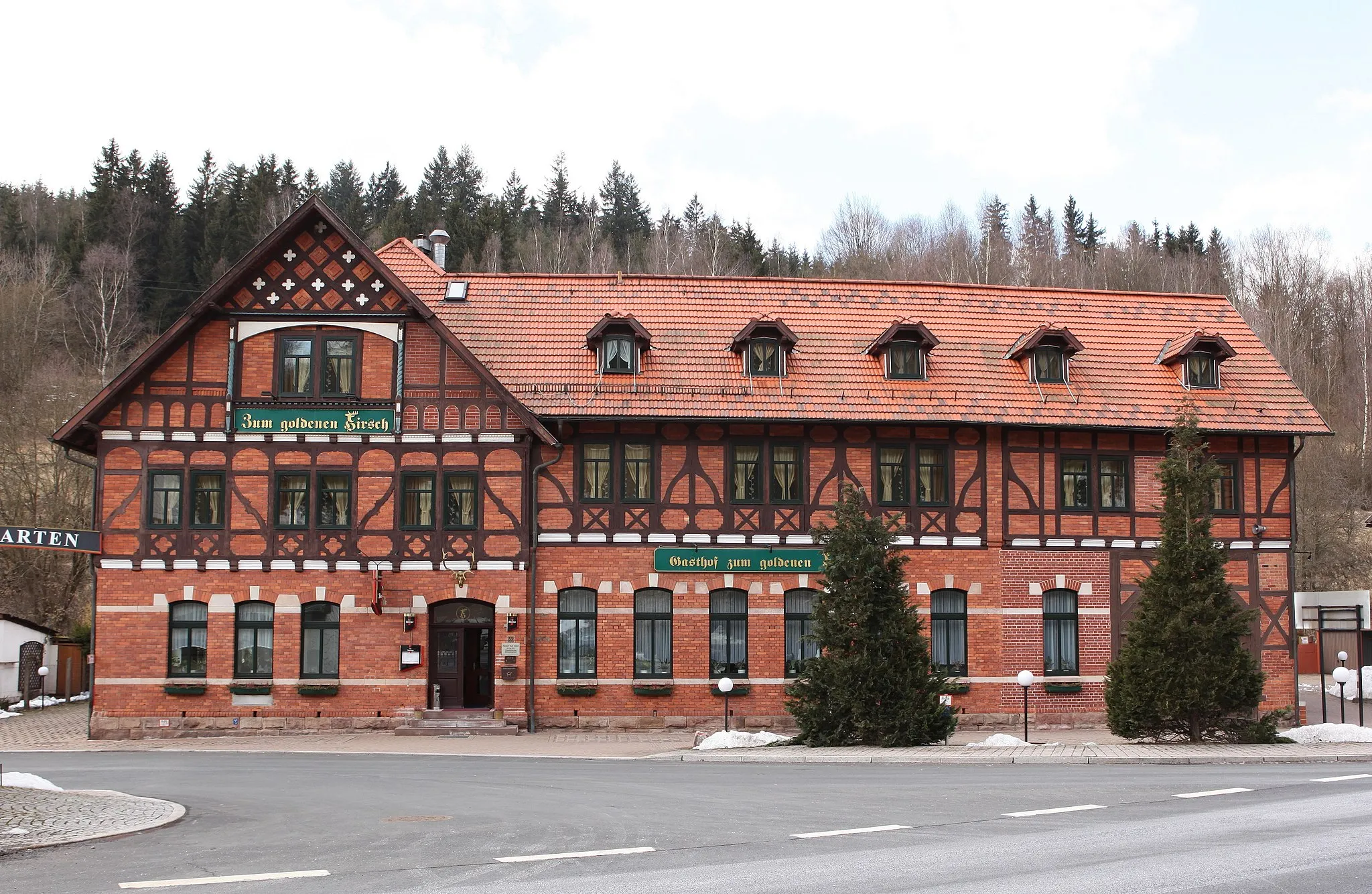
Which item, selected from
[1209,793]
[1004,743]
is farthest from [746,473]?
[1209,793]

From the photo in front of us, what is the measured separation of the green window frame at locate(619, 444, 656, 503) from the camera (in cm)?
2914

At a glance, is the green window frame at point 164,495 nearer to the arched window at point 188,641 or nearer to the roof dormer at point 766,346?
the arched window at point 188,641

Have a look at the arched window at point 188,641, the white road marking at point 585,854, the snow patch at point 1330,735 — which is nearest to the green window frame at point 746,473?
the snow patch at point 1330,735

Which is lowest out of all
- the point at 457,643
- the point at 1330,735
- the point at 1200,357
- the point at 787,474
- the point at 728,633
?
the point at 1330,735

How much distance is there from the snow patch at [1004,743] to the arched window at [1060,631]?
5.68m

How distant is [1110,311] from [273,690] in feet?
73.0

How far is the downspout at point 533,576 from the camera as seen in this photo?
2847 cm

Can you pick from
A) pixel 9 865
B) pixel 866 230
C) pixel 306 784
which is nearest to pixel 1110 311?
pixel 306 784

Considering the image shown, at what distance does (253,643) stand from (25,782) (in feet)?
35.8

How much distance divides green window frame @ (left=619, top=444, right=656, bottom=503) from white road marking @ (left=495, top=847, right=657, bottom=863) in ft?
57.2

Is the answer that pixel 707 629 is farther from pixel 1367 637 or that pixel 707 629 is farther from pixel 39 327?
pixel 39 327

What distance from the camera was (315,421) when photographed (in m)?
28.6

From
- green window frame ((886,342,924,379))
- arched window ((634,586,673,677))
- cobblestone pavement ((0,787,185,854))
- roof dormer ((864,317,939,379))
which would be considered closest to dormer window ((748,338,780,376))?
roof dormer ((864,317,939,379))

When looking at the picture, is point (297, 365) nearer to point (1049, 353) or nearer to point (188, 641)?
point (188, 641)
